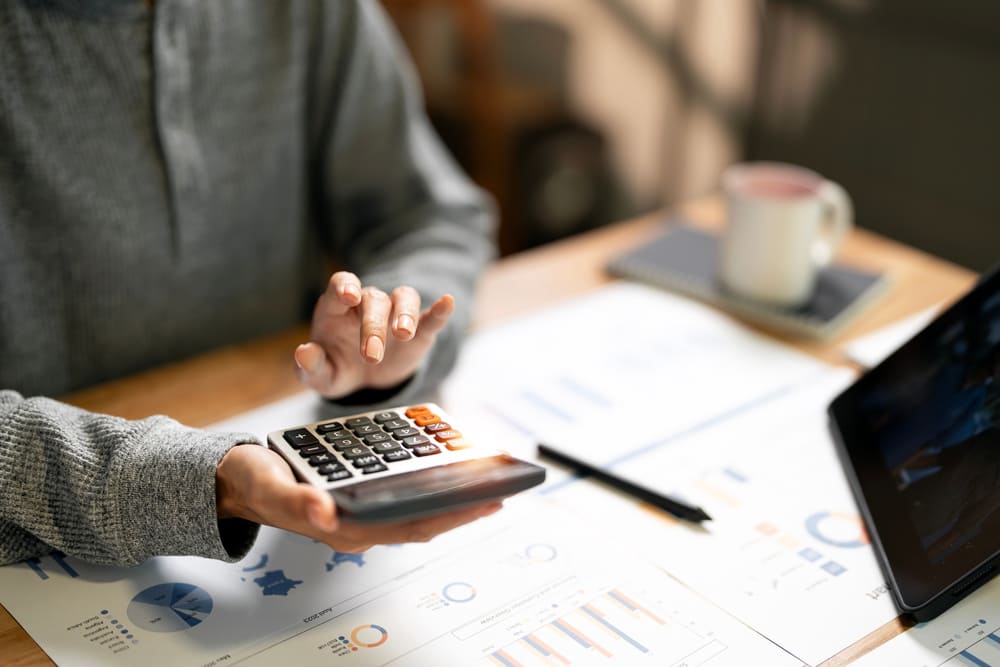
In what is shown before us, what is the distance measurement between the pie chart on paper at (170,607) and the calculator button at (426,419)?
17 centimetres

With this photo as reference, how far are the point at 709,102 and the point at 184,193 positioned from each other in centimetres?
147

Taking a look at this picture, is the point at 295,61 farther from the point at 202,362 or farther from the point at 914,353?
the point at 914,353

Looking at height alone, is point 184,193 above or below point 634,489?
above

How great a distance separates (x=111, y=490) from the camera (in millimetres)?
609

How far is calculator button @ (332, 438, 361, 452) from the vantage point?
606mm

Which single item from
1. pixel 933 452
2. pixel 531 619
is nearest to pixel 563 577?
pixel 531 619

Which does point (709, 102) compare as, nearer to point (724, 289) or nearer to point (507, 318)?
point (724, 289)

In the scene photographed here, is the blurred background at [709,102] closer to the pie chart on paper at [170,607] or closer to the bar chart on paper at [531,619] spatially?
the bar chart on paper at [531,619]

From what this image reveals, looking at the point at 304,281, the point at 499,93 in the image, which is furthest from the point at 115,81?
the point at 499,93

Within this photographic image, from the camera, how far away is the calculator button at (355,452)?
1.95ft

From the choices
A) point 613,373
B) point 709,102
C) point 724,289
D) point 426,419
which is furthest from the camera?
point 709,102

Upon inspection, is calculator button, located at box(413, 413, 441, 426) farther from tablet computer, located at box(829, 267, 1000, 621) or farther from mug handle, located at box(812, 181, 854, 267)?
mug handle, located at box(812, 181, 854, 267)

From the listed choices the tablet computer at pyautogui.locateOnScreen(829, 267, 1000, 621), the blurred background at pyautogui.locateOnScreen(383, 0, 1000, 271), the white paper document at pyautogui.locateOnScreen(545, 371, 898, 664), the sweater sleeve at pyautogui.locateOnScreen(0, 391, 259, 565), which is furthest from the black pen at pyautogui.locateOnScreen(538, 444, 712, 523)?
the blurred background at pyautogui.locateOnScreen(383, 0, 1000, 271)

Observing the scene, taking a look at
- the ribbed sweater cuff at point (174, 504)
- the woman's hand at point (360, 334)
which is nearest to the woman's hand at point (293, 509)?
the ribbed sweater cuff at point (174, 504)
